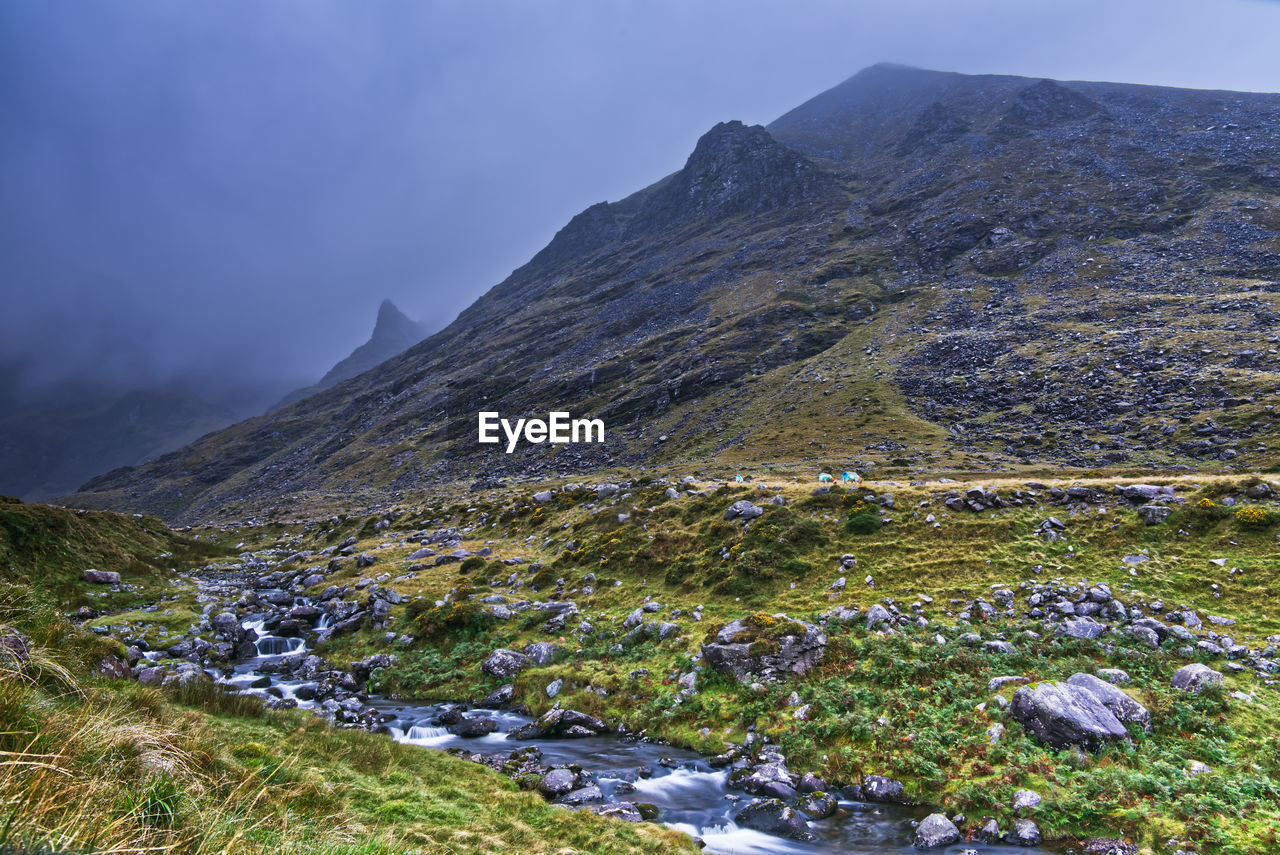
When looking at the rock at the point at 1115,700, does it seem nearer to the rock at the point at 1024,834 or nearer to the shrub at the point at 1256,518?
the rock at the point at 1024,834

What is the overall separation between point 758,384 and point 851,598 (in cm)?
5862

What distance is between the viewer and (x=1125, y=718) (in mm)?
12031

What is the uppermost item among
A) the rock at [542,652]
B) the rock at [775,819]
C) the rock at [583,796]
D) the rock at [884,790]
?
the rock at [542,652]

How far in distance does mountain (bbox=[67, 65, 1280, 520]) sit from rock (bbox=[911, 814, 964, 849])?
30.2 metres

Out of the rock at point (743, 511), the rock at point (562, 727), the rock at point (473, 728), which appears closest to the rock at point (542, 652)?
the rock at point (473, 728)

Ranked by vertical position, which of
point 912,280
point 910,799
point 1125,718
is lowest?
point 910,799

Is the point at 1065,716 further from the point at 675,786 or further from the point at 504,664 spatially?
the point at 504,664

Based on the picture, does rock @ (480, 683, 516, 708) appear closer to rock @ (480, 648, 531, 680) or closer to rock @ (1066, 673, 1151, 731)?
rock @ (480, 648, 531, 680)

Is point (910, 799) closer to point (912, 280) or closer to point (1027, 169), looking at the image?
point (912, 280)

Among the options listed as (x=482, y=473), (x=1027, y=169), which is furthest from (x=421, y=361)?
(x=1027, y=169)

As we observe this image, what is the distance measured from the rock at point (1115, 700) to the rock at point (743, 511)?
1322 cm

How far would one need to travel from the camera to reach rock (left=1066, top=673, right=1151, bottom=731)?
39.2 feet

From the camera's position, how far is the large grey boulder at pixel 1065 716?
38.3ft

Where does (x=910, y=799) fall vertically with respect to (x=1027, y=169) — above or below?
below
